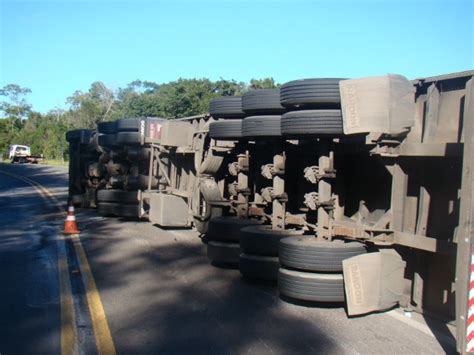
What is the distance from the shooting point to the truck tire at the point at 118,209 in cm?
1509

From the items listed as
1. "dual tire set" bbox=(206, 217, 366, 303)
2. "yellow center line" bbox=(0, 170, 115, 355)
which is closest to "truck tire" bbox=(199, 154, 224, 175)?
"yellow center line" bbox=(0, 170, 115, 355)

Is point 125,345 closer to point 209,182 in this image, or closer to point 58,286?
point 58,286

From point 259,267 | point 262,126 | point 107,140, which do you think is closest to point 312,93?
point 262,126

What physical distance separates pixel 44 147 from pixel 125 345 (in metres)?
80.0

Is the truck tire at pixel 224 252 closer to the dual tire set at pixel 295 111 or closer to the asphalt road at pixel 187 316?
the asphalt road at pixel 187 316

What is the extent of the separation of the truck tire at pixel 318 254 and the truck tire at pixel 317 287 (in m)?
0.09

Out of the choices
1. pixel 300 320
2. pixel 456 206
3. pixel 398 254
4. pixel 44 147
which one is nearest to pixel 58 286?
pixel 300 320

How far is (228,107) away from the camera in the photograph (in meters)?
9.19

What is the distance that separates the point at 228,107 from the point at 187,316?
4032 millimetres

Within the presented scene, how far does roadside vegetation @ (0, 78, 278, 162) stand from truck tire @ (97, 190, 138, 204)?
4.52 meters

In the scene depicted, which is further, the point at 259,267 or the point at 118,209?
the point at 118,209

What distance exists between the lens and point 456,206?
5992 millimetres

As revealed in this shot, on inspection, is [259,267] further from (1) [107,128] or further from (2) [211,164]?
(1) [107,128]

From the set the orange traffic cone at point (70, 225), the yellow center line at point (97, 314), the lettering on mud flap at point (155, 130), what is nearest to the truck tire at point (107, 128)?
the lettering on mud flap at point (155, 130)
